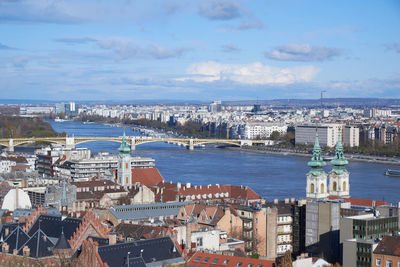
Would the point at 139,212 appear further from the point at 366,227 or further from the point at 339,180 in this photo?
the point at 366,227

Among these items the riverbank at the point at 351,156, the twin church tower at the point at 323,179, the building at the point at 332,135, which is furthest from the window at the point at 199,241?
the building at the point at 332,135

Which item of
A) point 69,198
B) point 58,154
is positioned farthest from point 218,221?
point 58,154

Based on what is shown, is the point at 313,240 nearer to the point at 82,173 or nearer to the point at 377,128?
the point at 82,173

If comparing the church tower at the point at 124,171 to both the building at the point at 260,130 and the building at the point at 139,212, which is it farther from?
the building at the point at 260,130

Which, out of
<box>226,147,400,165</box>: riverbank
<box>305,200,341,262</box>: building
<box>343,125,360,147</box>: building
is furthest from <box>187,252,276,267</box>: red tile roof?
<box>343,125,360,147</box>: building

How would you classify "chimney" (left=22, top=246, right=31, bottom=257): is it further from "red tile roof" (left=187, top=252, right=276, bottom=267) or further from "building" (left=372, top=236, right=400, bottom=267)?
"building" (left=372, top=236, right=400, bottom=267)

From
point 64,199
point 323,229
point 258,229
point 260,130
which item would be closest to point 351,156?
point 260,130
